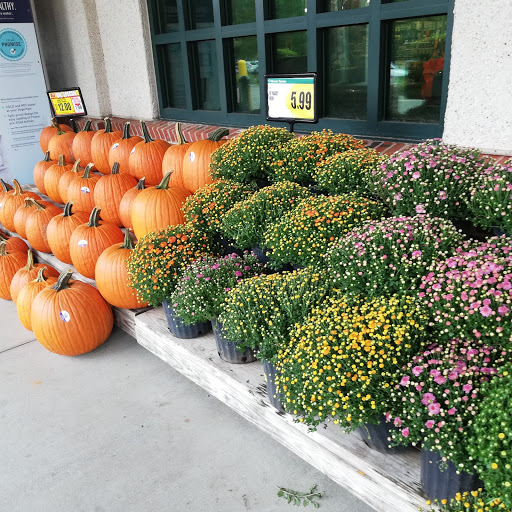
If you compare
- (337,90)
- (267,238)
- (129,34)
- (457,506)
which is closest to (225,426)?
(267,238)

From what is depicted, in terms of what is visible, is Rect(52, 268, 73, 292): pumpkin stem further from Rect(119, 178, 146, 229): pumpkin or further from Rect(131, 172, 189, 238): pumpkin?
Rect(119, 178, 146, 229): pumpkin

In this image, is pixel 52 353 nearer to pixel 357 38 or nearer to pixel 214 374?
pixel 214 374

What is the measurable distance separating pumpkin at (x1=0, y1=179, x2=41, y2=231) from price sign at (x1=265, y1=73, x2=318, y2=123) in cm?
247

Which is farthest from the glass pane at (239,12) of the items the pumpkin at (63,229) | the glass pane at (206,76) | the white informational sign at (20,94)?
the white informational sign at (20,94)

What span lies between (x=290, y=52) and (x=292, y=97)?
107cm

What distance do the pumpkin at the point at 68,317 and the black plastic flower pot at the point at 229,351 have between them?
963mm

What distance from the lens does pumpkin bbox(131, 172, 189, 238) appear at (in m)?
2.99

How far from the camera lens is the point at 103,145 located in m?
4.36

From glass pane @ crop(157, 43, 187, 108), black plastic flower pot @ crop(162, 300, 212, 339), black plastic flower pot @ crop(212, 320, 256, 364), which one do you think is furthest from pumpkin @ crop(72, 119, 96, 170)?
black plastic flower pot @ crop(212, 320, 256, 364)

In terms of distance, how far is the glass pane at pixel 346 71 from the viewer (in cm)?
314

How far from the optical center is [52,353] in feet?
9.78

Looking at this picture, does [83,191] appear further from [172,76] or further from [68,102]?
[172,76]

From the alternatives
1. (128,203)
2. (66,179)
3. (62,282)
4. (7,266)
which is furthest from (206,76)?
A: (62,282)

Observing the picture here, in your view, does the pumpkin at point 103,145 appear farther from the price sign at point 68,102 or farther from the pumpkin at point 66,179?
the price sign at point 68,102
